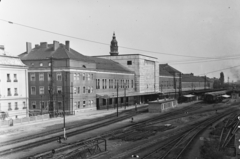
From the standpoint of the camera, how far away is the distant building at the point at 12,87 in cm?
4175

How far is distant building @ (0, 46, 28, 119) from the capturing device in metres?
41.8

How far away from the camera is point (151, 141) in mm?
27406

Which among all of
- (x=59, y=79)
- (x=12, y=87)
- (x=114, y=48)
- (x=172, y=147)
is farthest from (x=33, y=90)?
(x=114, y=48)

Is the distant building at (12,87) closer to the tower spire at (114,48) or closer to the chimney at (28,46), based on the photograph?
the chimney at (28,46)

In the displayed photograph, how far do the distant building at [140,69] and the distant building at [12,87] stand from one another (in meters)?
37.1

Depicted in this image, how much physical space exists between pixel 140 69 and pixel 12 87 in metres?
45.3

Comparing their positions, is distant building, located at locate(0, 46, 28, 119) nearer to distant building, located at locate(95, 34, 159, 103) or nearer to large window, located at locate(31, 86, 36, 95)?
large window, located at locate(31, 86, 36, 95)

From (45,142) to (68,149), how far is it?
472cm

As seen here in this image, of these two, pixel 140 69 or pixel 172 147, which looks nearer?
pixel 172 147

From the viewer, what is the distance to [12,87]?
43.6 metres

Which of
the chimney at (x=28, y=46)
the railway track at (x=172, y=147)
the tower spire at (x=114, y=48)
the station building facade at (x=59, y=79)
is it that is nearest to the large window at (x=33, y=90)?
the station building facade at (x=59, y=79)

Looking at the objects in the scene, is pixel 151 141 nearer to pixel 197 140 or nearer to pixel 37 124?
pixel 197 140

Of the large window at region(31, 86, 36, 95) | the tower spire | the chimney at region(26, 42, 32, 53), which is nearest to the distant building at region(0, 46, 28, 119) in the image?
the large window at region(31, 86, 36, 95)

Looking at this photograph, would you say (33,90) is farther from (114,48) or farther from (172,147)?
(114,48)
